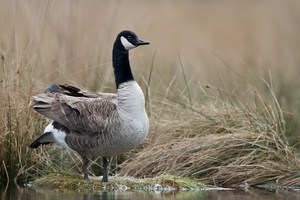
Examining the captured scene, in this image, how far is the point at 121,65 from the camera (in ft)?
33.9

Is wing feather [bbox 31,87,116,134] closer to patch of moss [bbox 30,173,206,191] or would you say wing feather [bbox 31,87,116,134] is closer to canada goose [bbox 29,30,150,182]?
canada goose [bbox 29,30,150,182]

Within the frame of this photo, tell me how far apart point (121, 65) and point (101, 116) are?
71cm

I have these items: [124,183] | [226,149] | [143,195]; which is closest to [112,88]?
[226,149]

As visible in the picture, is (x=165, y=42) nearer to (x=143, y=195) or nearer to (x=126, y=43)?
(x=126, y=43)

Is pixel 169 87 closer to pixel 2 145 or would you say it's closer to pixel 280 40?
pixel 2 145

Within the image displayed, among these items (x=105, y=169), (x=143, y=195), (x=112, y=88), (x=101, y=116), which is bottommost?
(x=143, y=195)

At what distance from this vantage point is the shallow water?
30.8 ft

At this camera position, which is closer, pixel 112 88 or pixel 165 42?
pixel 112 88

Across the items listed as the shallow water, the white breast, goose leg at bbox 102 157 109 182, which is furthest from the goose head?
the shallow water

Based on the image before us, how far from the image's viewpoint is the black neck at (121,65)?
10234 mm

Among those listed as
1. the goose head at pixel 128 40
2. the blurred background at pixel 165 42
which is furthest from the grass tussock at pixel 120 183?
the goose head at pixel 128 40

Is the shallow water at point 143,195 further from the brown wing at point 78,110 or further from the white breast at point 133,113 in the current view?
the brown wing at point 78,110

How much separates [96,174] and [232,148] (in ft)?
6.21

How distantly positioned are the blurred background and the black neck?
1.21m
